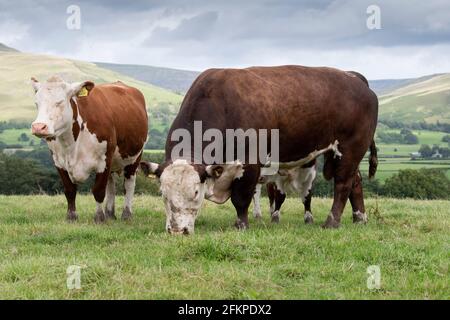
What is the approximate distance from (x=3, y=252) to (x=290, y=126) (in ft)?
16.4

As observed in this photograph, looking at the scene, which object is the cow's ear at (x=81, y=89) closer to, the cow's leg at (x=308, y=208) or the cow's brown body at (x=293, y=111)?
the cow's brown body at (x=293, y=111)

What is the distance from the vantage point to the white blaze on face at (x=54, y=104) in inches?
398

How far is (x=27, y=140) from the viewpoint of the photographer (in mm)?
122000

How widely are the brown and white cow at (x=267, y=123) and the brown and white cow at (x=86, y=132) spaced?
6.15ft

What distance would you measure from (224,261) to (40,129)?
3.99 meters

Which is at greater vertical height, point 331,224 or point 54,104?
point 54,104

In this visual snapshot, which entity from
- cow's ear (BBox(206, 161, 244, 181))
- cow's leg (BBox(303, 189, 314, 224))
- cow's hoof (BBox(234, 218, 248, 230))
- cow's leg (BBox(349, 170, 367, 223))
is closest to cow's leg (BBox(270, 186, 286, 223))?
cow's leg (BBox(303, 189, 314, 224))

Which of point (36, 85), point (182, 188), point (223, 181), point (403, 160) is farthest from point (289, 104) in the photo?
point (403, 160)

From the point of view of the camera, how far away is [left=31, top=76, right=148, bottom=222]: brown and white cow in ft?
33.8

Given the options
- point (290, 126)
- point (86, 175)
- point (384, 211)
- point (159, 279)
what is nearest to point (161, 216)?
point (86, 175)

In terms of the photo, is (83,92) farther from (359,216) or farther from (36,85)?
(359,216)

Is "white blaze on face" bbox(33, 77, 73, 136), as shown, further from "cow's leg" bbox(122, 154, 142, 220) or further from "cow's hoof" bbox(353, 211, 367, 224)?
"cow's hoof" bbox(353, 211, 367, 224)

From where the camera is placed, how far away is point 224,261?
7.61 m
